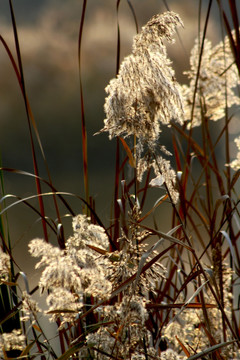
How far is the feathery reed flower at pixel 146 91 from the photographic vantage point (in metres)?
0.39

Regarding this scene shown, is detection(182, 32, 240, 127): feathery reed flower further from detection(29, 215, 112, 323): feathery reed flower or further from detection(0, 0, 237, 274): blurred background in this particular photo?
detection(0, 0, 237, 274): blurred background

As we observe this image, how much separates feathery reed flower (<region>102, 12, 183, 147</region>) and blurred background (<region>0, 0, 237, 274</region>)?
0.94m

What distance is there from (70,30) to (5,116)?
14.8 inches

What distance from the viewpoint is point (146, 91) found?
400 mm

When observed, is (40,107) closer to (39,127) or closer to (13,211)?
(39,127)

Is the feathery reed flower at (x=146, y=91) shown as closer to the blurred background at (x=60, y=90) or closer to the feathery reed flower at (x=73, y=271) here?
the feathery reed flower at (x=73, y=271)

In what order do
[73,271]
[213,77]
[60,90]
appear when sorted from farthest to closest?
[60,90], [213,77], [73,271]

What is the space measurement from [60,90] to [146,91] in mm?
1064

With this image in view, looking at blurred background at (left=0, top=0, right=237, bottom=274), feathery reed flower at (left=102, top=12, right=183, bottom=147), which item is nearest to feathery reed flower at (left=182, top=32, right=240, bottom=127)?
feathery reed flower at (left=102, top=12, right=183, bottom=147)

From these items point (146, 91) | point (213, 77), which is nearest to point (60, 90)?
point (213, 77)

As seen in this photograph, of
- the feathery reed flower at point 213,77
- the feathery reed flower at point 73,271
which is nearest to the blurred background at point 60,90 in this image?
the feathery reed flower at point 213,77

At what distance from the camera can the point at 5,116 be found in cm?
137

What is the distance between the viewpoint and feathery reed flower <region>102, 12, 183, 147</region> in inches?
15.5

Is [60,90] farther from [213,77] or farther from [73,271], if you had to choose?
[73,271]
